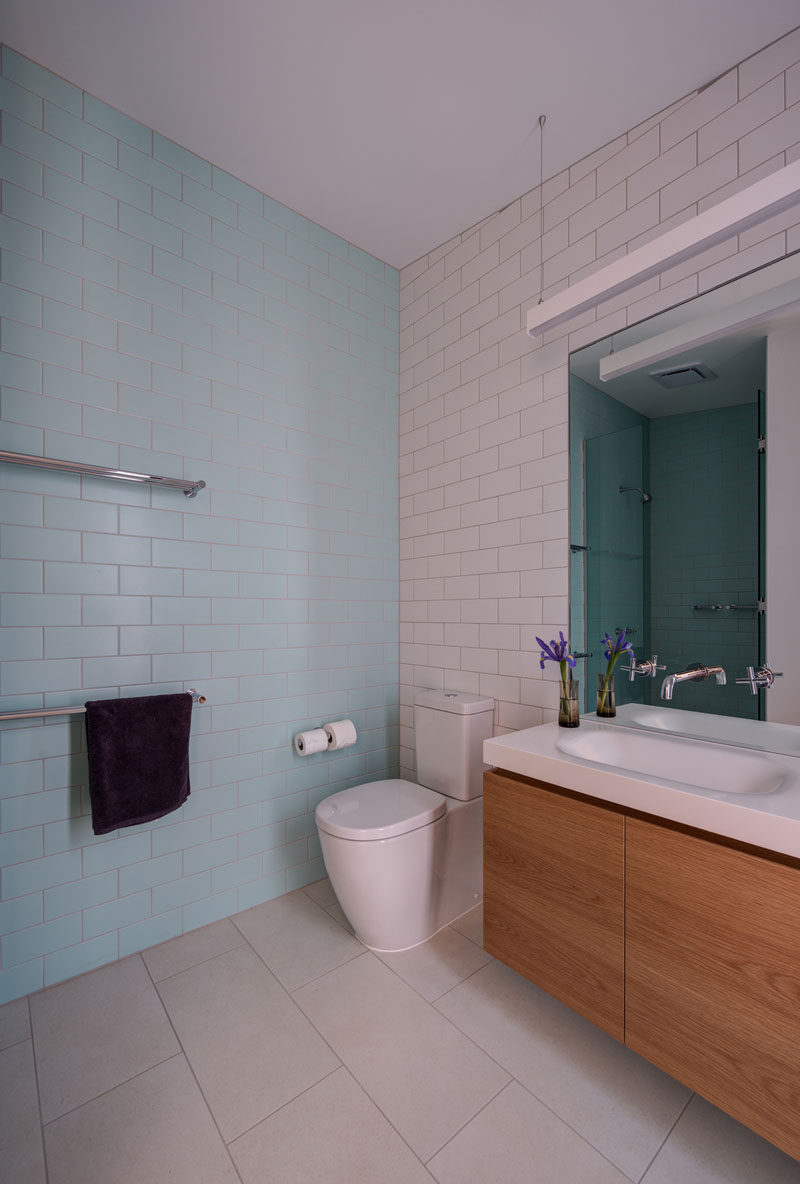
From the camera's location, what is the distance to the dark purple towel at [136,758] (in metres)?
1.55

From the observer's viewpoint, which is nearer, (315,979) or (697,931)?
(697,931)

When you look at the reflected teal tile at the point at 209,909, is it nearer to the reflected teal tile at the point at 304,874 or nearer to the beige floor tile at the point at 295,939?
the beige floor tile at the point at 295,939

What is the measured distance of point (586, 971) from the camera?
1.27m

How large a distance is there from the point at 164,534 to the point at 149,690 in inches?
21.1

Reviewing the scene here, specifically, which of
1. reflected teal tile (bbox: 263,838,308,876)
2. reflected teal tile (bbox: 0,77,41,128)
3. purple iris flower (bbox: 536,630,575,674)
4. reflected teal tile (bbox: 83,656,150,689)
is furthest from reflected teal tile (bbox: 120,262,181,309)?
reflected teal tile (bbox: 263,838,308,876)

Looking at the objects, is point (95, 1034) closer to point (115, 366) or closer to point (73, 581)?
point (73, 581)

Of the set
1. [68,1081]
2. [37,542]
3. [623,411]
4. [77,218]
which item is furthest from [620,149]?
[68,1081]

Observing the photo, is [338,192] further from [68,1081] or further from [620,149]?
[68,1081]

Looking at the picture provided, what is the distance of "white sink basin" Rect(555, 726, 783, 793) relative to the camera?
Answer: 129cm

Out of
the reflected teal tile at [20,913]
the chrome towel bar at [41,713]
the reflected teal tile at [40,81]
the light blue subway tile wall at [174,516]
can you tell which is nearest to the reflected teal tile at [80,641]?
the light blue subway tile wall at [174,516]

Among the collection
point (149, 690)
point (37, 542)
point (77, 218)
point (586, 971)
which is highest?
point (77, 218)

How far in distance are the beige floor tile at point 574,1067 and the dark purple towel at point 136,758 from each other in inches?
41.8

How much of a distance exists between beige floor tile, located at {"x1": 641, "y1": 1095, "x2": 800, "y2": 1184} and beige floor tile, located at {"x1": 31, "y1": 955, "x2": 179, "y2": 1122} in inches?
47.3

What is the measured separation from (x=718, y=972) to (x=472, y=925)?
106 cm
